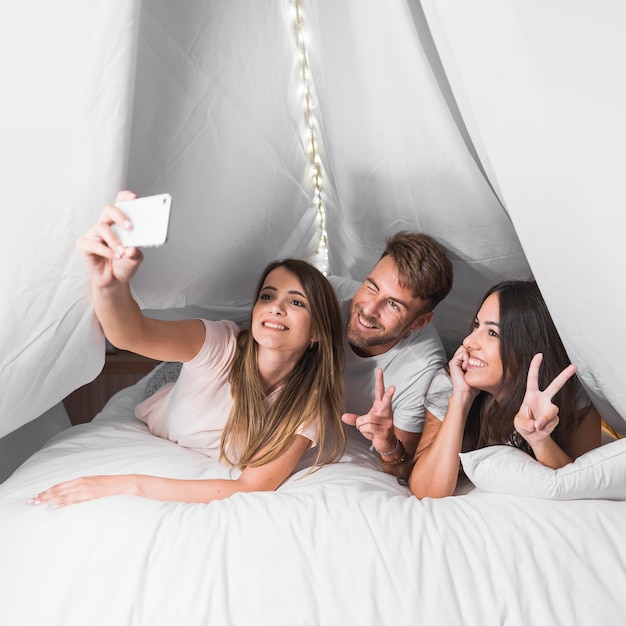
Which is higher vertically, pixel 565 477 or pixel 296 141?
pixel 296 141

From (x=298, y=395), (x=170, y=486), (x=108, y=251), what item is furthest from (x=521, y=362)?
(x=108, y=251)

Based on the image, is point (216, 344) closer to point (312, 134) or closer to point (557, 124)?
point (312, 134)

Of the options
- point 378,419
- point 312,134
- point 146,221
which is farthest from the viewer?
point 312,134

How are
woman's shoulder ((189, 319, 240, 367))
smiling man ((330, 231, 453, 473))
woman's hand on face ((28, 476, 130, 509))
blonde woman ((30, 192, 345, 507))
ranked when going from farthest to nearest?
smiling man ((330, 231, 453, 473)), woman's shoulder ((189, 319, 240, 367)), blonde woman ((30, 192, 345, 507)), woman's hand on face ((28, 476, 130, 509))

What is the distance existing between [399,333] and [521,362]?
32cm

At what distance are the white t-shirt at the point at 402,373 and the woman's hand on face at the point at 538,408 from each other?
0.38 meters

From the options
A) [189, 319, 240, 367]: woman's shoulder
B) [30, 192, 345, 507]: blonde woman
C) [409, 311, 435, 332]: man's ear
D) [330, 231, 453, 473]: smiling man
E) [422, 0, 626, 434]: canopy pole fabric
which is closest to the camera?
[422, 0, 626, 434]: canopy pole fabric

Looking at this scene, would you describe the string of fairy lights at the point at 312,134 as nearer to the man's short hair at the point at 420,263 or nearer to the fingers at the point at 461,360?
the man's short hair at the point at 420,263

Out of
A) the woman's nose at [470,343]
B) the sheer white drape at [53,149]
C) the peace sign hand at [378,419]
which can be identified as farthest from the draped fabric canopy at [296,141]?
the peace sign hand at [378,419]

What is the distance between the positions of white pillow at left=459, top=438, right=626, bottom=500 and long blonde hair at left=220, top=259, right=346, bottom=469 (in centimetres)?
34

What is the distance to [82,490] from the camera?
43.9 inches

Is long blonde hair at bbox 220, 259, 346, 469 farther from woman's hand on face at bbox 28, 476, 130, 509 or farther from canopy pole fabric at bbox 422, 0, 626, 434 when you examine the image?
canopy pole fabric at bbox 422, 0, 626, 434

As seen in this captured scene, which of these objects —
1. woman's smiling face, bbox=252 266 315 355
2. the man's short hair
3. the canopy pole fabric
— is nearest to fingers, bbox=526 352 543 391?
the canopy pole fabric

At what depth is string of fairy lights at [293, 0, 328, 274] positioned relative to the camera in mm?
1287
